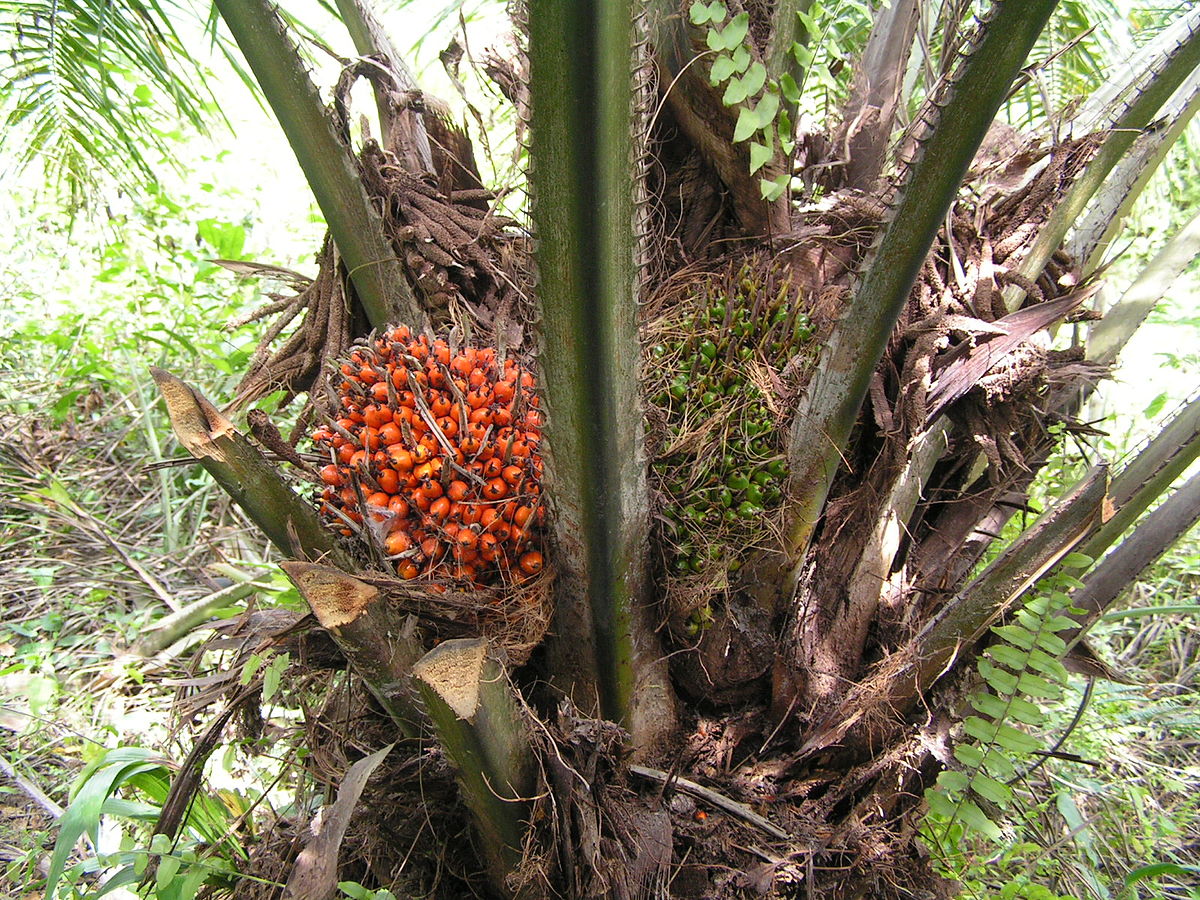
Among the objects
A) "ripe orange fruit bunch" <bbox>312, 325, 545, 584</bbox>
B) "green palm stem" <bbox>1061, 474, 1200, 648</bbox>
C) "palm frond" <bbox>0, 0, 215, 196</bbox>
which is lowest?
"green palm stem" <bbox>1061, 474, 1200, 648</bbox>

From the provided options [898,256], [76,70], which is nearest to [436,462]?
[898,256]

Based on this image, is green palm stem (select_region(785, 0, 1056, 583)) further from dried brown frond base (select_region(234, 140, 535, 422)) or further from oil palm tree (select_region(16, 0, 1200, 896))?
dried brown frond base (select_region(234, 140, 535, 422))

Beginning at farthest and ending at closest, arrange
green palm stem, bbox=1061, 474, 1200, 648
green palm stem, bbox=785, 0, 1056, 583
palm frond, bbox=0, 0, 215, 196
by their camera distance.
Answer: palm frond, bbox=0, 0, 215, 196, green palm stem, bbox=1061, 474, 1200, 648, green palm stem, bbox=785, 0, 1056, 583

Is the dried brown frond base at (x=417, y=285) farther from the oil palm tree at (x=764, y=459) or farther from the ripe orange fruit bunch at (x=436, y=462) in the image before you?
the ripe orange fruit bunch at (x=436, y=462)

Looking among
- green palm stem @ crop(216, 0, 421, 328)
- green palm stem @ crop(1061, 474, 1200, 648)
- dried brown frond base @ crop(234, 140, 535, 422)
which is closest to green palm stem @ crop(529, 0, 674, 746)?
dried brown frond base @ crop(234, 140, 535, 422)

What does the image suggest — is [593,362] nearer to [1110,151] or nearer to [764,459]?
[764,459]

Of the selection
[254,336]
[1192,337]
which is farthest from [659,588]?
[1192,337]
